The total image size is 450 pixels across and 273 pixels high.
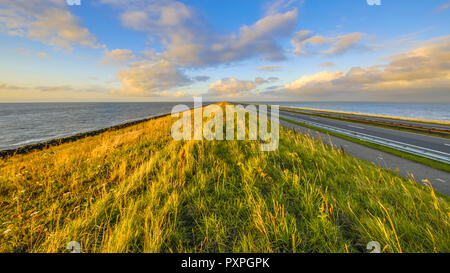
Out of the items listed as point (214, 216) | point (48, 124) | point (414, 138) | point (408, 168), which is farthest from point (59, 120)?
point (414, 138)

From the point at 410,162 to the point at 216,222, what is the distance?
9939 mm

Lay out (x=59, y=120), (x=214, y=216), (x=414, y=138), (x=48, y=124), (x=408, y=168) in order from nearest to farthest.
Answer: (x=214, y=216) → (x=408, y=168) → (x=414, y=138) → (x=48, y=124) → (x=59, y=120)

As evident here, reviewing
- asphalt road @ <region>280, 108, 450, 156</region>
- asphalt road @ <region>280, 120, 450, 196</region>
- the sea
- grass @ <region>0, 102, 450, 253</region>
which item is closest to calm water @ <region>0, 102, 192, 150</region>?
the sea

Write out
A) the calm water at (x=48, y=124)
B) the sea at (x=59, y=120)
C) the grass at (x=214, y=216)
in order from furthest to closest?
the sea at (x=59, y=120) < the calm water at (x=48, y=124) < the grass at (x=214, y=216)

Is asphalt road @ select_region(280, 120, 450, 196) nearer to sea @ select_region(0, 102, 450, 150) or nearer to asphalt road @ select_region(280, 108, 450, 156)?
asphalt road @ select_region(280, 108, 450, 156)

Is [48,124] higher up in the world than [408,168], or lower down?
higher up

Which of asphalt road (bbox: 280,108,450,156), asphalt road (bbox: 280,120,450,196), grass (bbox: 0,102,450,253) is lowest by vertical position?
asphalt road (bbox: 280,120,450,196)

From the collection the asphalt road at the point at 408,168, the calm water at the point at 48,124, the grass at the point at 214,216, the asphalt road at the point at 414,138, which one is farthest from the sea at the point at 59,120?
the asphalt road at the point at 414,138

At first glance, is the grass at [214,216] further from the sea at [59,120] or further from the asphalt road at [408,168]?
the sea at [59,120]

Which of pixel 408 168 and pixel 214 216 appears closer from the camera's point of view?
pixel 214 216

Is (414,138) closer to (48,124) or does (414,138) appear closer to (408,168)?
(408,168)

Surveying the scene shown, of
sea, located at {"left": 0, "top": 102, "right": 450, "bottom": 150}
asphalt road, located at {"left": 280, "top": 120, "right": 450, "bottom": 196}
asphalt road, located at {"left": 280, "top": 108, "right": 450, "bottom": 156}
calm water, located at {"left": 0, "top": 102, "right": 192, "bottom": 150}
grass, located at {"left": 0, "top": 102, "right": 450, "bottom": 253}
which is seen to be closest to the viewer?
grass, located at {"left": 0, "top": 102, "right": 450, "bottom": 253}

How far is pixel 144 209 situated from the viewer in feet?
8.38
